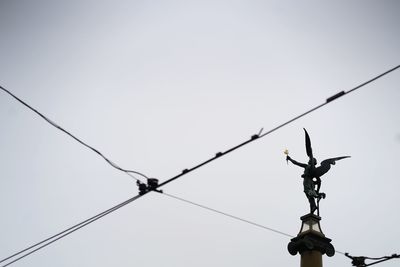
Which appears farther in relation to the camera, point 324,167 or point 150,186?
point 324,167

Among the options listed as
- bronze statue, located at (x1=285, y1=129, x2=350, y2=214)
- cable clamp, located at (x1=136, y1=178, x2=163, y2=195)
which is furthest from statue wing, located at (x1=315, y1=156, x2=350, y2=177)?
cable clamp, located at (x1=136, y1=178, x2=163, y2=195)

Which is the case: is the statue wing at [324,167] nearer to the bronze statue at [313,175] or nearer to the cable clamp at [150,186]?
the bronze statue at [313,175]

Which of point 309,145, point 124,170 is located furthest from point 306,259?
point 124,170

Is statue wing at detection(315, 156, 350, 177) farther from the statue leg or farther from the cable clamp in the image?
the cable clamp

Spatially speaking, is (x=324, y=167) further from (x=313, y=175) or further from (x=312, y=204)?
(x=312, y=204)

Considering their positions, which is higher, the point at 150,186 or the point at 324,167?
the point at 324,167

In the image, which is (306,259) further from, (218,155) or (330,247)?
(218,155)

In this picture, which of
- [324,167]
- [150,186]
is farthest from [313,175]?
[150,186]

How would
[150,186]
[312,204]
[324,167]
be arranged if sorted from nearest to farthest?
[150,186] < [312,204] < [324,167]

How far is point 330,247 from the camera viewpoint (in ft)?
49.4

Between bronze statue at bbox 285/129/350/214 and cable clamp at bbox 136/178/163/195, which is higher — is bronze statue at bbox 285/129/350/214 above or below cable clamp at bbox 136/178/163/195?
above

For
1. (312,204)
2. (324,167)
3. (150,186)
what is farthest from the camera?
(324,167)

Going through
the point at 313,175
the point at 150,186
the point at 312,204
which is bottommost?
the point at 150,186

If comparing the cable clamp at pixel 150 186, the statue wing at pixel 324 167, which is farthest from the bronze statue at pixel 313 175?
the cable clamp at pixel 150 186
